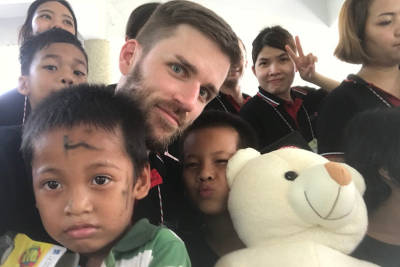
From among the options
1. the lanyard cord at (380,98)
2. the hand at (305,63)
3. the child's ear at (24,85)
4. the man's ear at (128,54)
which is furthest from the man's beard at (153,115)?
the hand at (305,63)

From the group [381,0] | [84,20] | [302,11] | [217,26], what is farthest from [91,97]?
[302,11]

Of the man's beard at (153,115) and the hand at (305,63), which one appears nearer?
the man's beard at (153,115)

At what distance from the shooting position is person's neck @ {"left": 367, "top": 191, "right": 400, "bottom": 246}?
794 mm

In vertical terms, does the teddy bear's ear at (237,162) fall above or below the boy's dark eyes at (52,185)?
below

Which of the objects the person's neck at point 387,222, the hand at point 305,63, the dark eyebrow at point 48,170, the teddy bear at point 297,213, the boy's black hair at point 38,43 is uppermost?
the boy's black hair at point 38,43

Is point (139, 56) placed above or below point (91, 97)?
above

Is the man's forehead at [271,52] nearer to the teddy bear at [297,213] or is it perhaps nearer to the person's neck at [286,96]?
the person's neck at [286,96]

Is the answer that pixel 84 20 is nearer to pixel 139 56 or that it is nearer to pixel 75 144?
pixel 139 56

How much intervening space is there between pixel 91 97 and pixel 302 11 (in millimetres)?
2853

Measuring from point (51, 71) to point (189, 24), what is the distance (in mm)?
481

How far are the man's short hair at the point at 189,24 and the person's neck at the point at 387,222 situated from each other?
53cm

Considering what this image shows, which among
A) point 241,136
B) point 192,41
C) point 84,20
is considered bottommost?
point 241,136

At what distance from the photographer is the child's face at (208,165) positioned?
2.65ft

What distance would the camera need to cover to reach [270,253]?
62 centimetres
